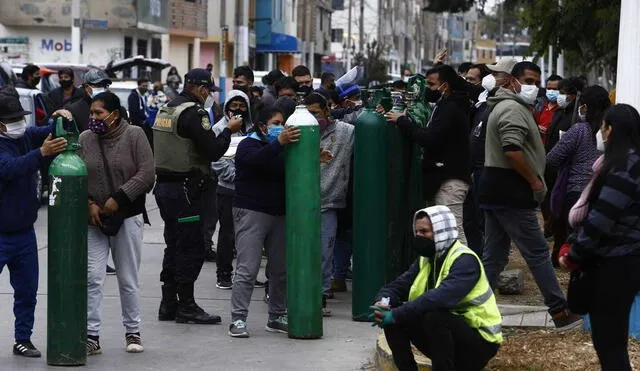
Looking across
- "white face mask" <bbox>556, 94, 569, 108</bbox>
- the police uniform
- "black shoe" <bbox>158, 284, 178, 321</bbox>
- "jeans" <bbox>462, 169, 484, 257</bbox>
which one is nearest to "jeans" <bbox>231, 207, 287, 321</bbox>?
the police uniform

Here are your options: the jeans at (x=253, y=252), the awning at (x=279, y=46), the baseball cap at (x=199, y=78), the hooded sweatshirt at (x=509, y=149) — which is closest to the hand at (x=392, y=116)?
the hooded sweatshirt at (x=509, y=149)

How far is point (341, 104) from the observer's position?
13711 millimetres

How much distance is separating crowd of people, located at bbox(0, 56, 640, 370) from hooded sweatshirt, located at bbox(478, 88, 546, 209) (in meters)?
0.01

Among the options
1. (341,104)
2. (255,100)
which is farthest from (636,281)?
(255,100)

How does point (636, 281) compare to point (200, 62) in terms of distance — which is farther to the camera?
point (200, 62)

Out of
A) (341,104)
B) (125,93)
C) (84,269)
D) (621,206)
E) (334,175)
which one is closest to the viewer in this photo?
(621,206)

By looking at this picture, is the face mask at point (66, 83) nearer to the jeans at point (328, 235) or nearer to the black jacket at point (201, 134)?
the jeans at point (328, 235)

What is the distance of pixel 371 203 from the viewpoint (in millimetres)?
10414

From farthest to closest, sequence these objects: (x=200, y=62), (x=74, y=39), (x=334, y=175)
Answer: (x=200, y=62) < (x=74, y=39) < (x=334, y=175)

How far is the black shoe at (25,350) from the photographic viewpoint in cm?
905

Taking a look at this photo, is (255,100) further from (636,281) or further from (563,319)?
(636,281)

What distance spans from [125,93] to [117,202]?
58.4ft

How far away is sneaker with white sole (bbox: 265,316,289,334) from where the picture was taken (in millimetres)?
10211

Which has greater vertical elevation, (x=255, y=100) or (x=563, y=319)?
(x=255, y=100)
